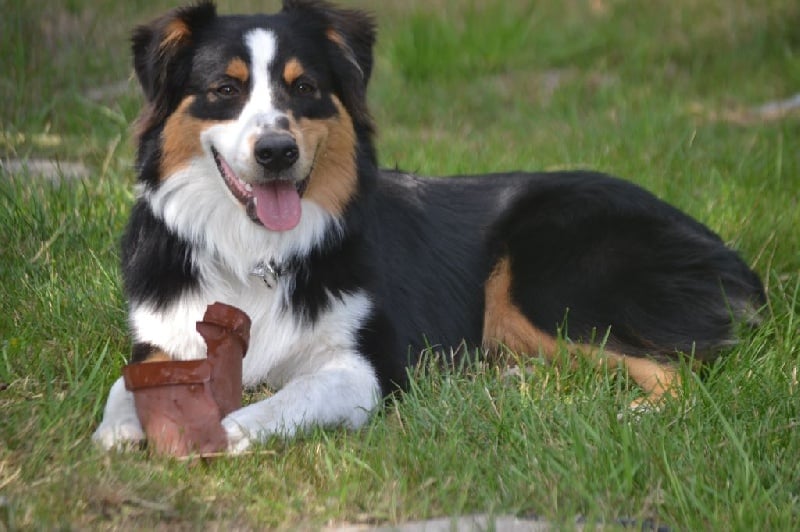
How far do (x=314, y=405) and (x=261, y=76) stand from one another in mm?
1131

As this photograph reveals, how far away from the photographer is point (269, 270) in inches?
160

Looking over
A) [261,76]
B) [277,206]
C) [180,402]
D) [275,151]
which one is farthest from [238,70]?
[180,402]

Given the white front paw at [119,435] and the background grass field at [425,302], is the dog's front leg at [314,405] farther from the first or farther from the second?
the white front paw at [119,435]

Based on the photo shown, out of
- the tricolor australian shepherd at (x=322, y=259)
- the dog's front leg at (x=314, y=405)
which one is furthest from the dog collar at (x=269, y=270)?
the dog's front leg at (x=314, y=405)

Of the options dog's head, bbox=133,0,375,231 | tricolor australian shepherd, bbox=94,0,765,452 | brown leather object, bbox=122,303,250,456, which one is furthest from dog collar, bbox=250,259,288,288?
brown leather object, bbox=122,303,250,456

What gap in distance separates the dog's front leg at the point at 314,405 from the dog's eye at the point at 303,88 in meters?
0.94

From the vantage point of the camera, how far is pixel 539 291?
15.0 ft

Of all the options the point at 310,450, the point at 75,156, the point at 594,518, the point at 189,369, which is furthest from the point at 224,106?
the point at 75,156

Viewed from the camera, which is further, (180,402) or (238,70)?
(238,70)

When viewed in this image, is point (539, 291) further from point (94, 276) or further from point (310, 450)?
point (94, 276)

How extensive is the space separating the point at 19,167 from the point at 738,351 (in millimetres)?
3637

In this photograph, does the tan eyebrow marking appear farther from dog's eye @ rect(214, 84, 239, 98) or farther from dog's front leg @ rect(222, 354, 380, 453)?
dog's front leg @ rect(222, 354, 380, 453)

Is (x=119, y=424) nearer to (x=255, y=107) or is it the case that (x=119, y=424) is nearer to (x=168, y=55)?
(x=255, y=107)

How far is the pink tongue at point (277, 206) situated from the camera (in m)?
3.90
